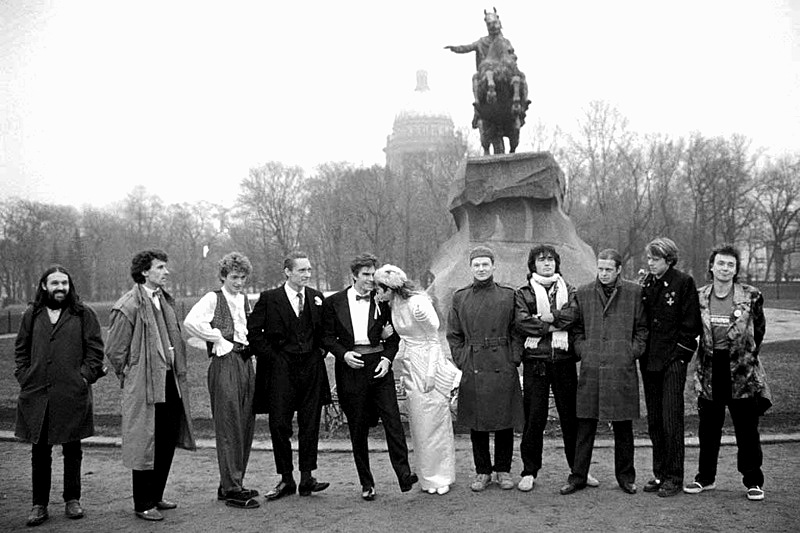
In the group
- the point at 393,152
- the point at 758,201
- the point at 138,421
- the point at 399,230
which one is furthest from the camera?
the point at 393,152

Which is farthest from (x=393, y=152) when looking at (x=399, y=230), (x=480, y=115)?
(x=480, y=115)

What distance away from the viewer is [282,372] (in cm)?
565

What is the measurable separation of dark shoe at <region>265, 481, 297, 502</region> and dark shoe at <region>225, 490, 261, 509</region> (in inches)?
6.0

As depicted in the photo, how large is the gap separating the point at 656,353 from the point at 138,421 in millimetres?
3985

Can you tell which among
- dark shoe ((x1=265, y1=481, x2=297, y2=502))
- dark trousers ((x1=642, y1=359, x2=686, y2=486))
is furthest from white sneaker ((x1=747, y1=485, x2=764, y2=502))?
dark shoe ((x1=265, y1=481, x2=297, y2=502))

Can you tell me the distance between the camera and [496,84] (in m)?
12.3

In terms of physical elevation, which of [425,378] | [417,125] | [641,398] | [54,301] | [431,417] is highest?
[417,125]

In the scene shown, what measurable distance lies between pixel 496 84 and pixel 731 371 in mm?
8028

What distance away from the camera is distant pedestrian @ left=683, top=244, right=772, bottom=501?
5.33 m

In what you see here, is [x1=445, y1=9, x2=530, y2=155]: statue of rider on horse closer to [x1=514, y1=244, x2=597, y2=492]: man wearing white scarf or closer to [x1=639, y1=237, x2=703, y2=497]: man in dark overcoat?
[x1=514, y1=244, x2=597, y2=492]: man wearing white scarf

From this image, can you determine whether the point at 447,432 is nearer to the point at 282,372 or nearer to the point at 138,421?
the point at 282,372

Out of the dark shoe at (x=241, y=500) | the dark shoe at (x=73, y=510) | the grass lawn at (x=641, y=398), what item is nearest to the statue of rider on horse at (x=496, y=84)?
the grass lawn at (x=641, y=398)

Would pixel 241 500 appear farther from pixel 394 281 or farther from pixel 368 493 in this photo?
pixel 394 281

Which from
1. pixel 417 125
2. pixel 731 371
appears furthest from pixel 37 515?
pixel 417 125
